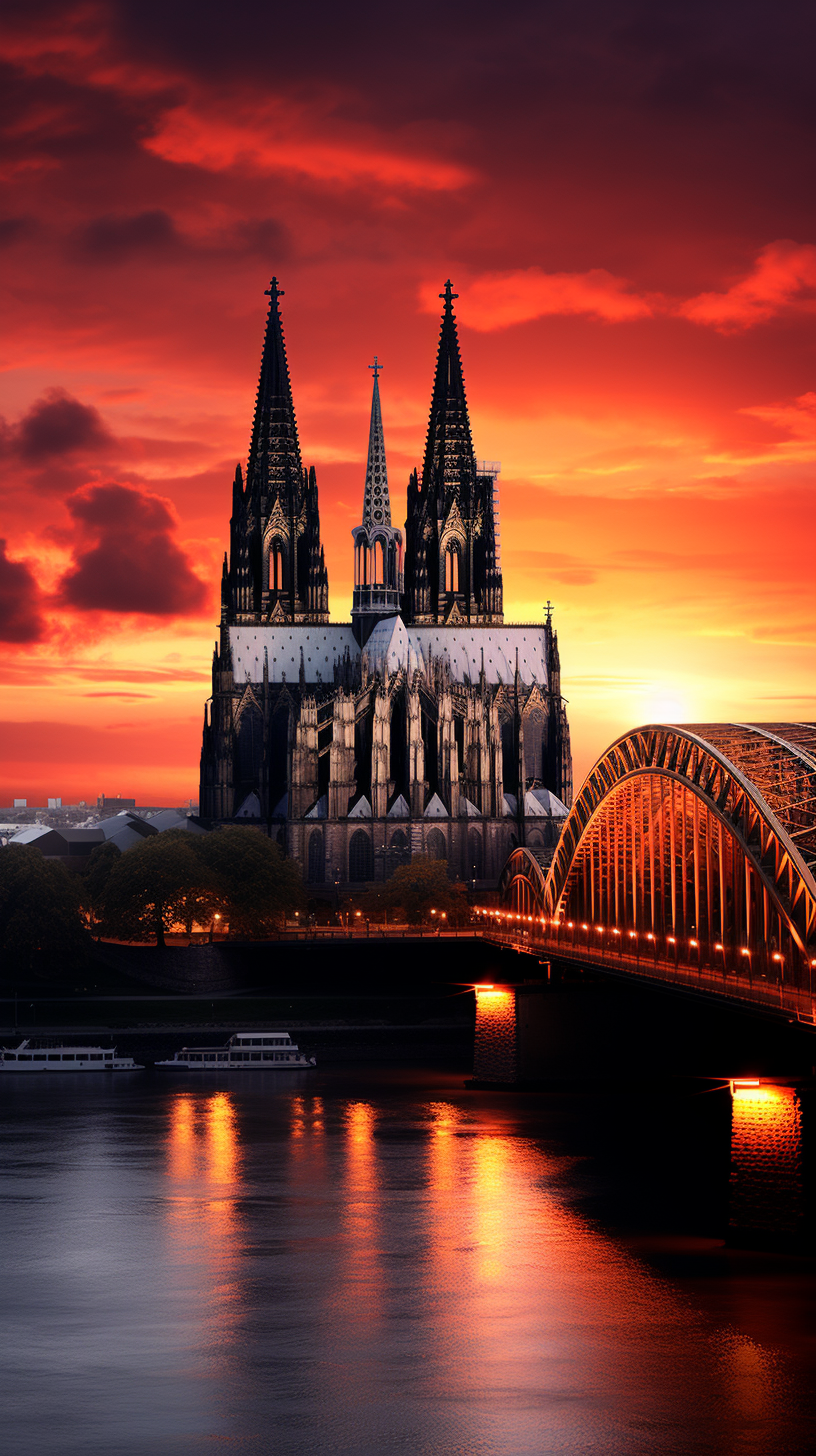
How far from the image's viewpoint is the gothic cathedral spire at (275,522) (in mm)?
169125

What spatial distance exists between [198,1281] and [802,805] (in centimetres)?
2499

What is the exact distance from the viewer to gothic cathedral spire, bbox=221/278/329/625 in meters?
169

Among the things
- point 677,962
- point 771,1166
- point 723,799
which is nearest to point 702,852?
point 677,962

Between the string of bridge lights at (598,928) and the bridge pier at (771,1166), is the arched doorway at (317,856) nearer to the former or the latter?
the string of bridge lights at (598,928)

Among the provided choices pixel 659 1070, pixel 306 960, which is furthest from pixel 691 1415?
pixel 306 960

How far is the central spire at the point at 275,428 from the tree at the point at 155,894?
51.4 metres

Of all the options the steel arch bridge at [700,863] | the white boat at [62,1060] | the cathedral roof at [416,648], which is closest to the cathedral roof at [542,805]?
the cathedral roof at [416,648]

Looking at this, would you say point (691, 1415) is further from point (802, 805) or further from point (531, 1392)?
point (802, 805)

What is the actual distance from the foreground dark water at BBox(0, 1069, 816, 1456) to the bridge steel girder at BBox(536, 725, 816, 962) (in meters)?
9.62

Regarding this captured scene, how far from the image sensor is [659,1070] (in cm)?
9031

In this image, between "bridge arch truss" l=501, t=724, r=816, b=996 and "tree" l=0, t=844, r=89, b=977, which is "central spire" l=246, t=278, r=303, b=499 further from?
"bridge arch truss" l=501, t=724, r=816, b=996

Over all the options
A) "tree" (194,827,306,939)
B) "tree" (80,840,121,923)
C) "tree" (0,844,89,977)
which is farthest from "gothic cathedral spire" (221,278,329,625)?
"tree" (0,844,89,977)

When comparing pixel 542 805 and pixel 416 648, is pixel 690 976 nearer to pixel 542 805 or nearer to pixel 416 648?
pixel 542 805

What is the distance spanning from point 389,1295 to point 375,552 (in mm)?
119309
